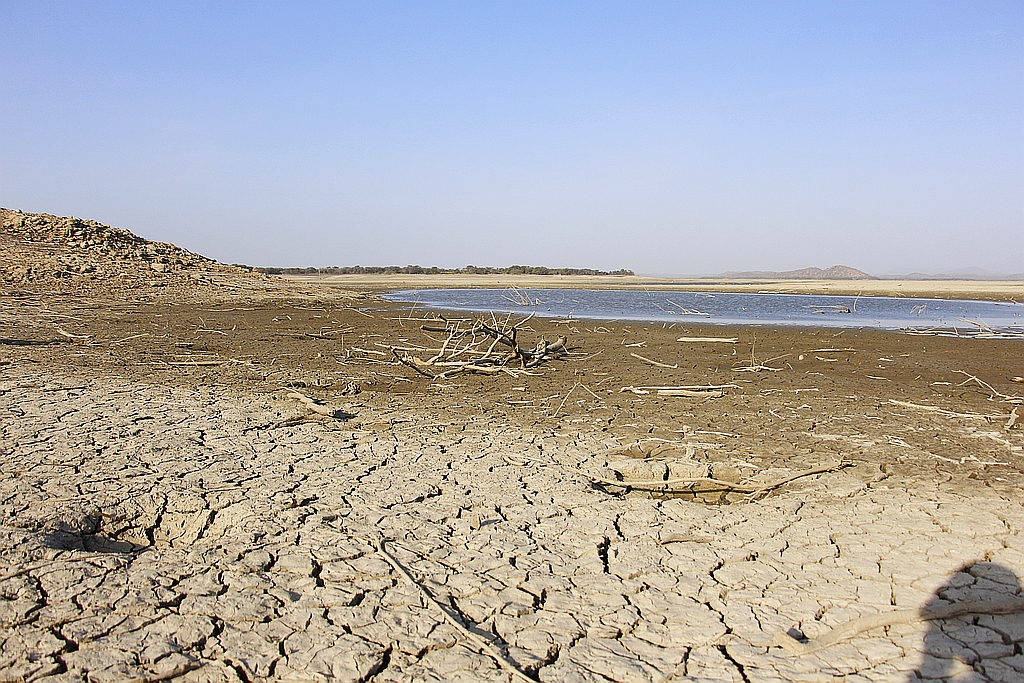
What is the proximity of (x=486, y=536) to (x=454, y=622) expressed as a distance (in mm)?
883

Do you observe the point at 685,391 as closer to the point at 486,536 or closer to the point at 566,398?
the point at 566,398

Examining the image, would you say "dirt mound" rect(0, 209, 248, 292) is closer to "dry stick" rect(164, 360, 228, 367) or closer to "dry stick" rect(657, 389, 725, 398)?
"dry stick" rect(164, 360, 228, 367)

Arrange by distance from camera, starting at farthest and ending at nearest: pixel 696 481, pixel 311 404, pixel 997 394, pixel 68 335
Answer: pixel 68 335 → pixel 997 394 → pixel 311 404 → pixel 696 481

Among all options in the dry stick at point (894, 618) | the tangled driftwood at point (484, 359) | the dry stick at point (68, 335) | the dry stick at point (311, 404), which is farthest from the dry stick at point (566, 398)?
the dry stick at point (68, 335)

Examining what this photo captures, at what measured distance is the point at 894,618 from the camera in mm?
2877

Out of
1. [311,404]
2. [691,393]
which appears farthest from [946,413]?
[311,404]

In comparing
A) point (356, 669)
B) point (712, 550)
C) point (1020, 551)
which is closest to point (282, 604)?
point (356, 669)

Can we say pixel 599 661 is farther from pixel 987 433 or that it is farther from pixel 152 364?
pixel 152 364

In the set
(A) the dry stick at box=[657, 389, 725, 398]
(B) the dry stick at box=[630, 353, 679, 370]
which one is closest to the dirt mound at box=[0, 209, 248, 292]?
(B) the dry stick at box=[630, 353, 679, 370]

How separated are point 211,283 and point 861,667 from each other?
2328cm

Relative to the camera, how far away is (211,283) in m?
22.8

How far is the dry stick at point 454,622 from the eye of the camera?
8.32 ft

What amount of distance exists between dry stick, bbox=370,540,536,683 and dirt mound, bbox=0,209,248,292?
60.5ft

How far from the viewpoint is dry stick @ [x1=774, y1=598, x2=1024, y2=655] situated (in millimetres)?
2734
